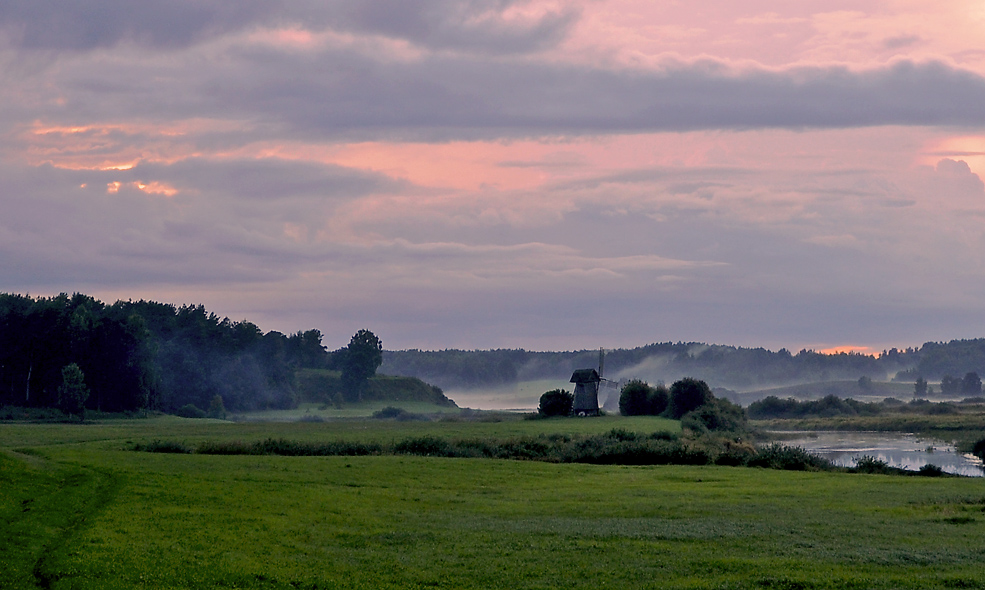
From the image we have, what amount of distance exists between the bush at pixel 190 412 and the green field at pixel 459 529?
97145 mm

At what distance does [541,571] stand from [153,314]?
15564 cm

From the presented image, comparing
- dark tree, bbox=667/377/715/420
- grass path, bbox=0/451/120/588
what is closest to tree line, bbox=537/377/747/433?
dark tree, bbox=667/377/715/420

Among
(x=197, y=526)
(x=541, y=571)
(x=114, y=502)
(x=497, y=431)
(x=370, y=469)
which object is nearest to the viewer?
(x=541, y=571)

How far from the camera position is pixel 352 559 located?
24.4 metres

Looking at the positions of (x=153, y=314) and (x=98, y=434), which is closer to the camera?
(x=98, y=434)

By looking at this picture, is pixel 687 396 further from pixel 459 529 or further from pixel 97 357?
pixel 459 529

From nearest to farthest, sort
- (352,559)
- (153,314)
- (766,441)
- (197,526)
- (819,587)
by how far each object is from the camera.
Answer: (819,587), (352,559), (197,526), (766,441), (153,314)

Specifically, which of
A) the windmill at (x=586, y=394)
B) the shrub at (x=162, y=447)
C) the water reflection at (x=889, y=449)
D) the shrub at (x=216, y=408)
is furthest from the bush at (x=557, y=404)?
the shrub at (x=162, y=447)

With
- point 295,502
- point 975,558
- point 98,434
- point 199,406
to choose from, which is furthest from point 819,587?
point 199,406

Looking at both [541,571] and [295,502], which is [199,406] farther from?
[541,571]

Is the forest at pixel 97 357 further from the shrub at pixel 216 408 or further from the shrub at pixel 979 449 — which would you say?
the shrub at pixel 979 449

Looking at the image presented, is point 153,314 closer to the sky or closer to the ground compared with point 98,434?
closer to the sky

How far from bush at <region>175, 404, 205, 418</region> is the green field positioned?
97145 mm

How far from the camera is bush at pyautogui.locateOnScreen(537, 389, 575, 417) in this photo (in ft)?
413
